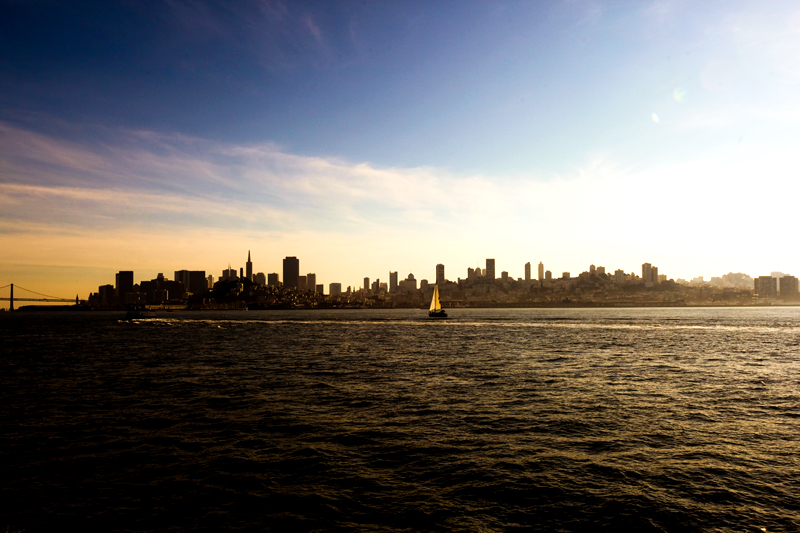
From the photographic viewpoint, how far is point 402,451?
23922 millimetres

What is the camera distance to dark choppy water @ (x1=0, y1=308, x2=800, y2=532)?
17234 millimetres

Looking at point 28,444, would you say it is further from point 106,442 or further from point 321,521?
point 321,521

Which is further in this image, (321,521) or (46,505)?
(46,505)

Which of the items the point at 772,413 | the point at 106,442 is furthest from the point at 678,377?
the point at 106,442

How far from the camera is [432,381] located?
45312 millimetres

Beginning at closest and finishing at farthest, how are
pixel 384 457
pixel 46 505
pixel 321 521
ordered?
pixel 321 521
pixel 46 505
pixel 384 457

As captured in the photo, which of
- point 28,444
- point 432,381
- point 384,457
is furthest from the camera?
point 432,381

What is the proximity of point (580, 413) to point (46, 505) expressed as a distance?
94.9 ft

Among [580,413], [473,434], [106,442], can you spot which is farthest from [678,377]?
[106,442]

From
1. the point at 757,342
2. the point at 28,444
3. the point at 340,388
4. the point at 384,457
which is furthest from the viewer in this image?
the point at 757,342

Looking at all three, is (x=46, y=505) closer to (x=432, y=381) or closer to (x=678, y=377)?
(x=432, y=381)

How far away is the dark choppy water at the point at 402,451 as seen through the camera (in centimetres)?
1723

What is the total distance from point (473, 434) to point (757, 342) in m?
92.2

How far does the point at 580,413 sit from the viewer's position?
1262 inches
